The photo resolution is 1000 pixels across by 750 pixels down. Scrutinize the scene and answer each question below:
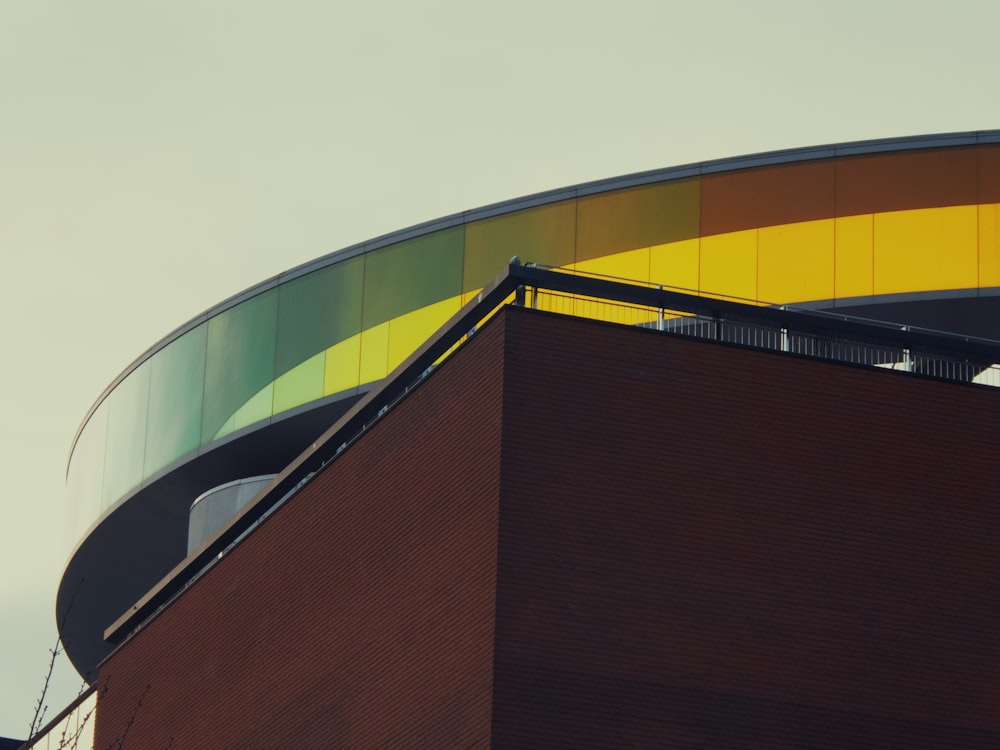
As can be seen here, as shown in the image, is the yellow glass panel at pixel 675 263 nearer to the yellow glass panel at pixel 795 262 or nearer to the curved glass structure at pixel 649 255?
the curved glass structure at pixel 649 255

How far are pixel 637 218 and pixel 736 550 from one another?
12732 mm

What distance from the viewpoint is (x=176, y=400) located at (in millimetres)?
40156

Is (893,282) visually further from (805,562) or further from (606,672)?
(606,672)

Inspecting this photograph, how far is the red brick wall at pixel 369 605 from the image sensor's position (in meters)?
22.1

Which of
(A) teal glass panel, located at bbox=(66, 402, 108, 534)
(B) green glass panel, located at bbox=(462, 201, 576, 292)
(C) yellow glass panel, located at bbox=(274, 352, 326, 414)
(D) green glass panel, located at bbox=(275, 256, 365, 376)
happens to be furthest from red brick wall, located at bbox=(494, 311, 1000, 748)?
(A) teal glass panel, located at bbox=(66, 402, 108, 534)

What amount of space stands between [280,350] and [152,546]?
755cm

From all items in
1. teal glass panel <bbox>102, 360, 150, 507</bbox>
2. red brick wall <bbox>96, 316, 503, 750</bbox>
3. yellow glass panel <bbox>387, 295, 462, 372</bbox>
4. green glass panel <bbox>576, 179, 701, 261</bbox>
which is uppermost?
green glass panel <bbox>576, 179, 701, 261</bbox>

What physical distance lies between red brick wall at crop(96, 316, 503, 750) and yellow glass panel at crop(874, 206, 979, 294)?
10924 millimetres

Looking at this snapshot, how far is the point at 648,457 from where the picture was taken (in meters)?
22.4

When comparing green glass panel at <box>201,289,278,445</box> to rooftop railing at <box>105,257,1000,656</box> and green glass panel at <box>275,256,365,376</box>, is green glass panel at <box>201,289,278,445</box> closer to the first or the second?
green glass panel at <box>275,256,365,376</box>

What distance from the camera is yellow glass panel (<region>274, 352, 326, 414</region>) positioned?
37.1 metres

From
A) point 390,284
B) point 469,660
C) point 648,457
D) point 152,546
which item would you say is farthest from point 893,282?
point 152,546

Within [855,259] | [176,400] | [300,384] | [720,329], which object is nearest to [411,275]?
[300,384]

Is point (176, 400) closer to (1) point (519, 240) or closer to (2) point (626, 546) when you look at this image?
(1) point (519, 240)
